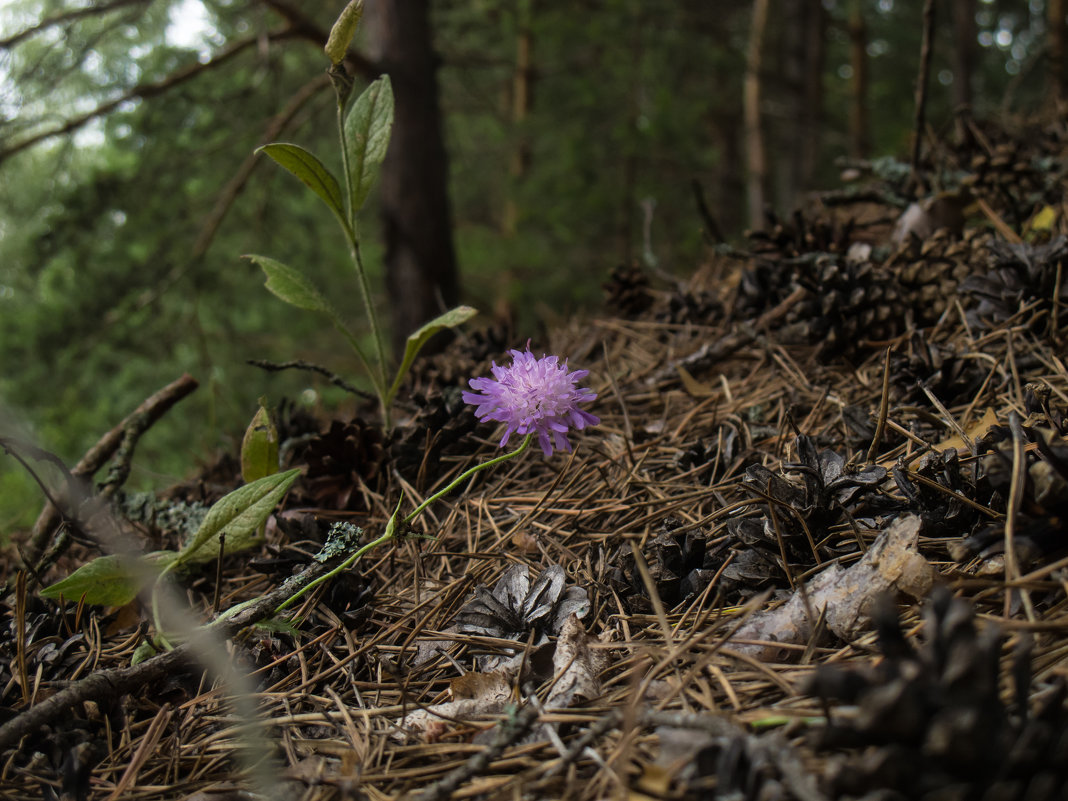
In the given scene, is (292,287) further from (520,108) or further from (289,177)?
(520,108)

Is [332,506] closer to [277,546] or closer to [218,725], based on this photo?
[277,546]

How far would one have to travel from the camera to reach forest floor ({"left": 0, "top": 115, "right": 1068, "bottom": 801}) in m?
0.71

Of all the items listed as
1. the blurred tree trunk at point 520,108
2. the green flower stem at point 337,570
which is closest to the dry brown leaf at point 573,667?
the green flower stem at point 337,570

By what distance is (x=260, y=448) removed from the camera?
5.01 ft

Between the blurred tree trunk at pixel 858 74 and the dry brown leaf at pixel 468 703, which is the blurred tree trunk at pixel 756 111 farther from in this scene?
the dry brown leaf at pixel 468 703

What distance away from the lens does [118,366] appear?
15.8 ft

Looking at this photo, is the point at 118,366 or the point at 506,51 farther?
the point at 506,51

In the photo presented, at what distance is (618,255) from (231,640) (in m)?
6.24

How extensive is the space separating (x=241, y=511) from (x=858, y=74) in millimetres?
8014

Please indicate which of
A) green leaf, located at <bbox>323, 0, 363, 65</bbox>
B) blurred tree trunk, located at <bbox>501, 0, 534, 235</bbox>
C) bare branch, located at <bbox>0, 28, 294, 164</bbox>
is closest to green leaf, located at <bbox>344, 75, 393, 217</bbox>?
green leaf, located at <bbox>323, 0, 363, 65</bbox>

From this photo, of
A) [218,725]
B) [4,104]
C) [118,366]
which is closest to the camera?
[218,725]

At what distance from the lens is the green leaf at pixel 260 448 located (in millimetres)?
1499

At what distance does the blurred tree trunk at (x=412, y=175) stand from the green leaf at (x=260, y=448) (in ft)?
6.78

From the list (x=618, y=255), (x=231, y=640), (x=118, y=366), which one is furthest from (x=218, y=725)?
(x=618, y=255)
